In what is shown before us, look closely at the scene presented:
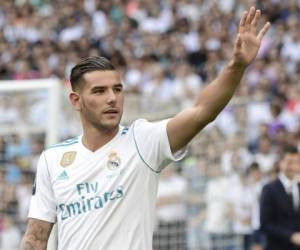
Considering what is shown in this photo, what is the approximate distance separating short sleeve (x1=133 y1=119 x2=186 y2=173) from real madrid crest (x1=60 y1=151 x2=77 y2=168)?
0.40 m

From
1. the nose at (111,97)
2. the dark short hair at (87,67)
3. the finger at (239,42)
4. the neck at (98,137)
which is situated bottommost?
the neck at (98,137)

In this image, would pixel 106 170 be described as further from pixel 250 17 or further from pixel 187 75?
pixel 187 75

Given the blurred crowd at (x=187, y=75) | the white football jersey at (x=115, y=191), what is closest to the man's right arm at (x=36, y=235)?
the white football jersey at (x=115, y=191)

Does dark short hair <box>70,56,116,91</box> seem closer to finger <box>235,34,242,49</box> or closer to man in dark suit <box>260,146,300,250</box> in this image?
finger <box>235,34,242,49</box>

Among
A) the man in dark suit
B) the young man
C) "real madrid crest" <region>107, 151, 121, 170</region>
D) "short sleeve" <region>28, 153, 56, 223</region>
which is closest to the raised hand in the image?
the young man

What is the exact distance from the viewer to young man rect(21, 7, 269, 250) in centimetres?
503

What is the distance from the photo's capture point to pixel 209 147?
513 inches

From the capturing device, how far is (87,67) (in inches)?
209

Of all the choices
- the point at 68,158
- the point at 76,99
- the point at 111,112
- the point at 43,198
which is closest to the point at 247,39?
the point at 111,112

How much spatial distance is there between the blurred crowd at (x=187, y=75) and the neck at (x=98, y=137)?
6040 mm

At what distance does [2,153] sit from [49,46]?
28.3ft

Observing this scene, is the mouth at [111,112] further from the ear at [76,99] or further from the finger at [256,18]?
the finger at [256,18]

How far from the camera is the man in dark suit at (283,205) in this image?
8930 mm

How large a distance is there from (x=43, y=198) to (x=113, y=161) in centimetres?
49
